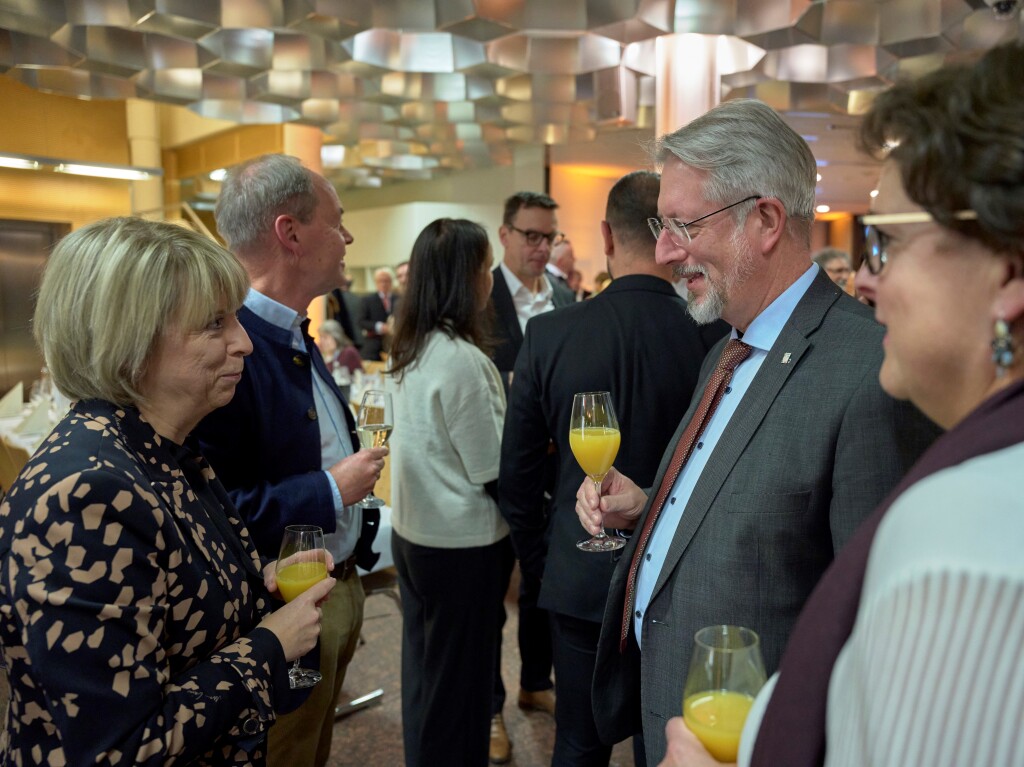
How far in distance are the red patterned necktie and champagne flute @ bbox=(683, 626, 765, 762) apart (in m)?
0.69

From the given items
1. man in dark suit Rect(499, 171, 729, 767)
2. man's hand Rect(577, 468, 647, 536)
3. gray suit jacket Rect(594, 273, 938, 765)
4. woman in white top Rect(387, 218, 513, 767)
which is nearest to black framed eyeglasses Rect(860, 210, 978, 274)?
gray suit jacket Rect(594, 273, 938, 765)

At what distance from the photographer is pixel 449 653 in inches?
101

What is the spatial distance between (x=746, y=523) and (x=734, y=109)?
820 mm

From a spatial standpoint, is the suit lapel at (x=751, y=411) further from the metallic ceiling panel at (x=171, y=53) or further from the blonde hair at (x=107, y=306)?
the metallic ceiling panel at (x=171, y=53)

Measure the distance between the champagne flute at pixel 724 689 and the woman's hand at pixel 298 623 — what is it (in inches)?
32.0

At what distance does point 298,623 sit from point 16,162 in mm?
6401

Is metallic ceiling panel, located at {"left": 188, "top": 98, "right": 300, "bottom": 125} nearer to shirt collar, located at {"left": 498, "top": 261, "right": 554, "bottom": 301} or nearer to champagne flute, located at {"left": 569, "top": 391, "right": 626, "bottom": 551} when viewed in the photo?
shirt collar, located at {"left": 498, "top": 261, "right": 554, "bottom": 301}

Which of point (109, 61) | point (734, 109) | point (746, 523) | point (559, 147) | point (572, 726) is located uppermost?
point (559, 147)

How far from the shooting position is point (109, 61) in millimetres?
5141

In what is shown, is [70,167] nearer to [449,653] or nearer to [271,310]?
[271,310]

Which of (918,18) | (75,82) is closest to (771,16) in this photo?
(918,18)

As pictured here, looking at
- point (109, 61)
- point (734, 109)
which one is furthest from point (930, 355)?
point (109, 61)

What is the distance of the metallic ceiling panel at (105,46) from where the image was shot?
4.86 m

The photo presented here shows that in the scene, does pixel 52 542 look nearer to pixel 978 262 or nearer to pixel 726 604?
pixel 726 604
